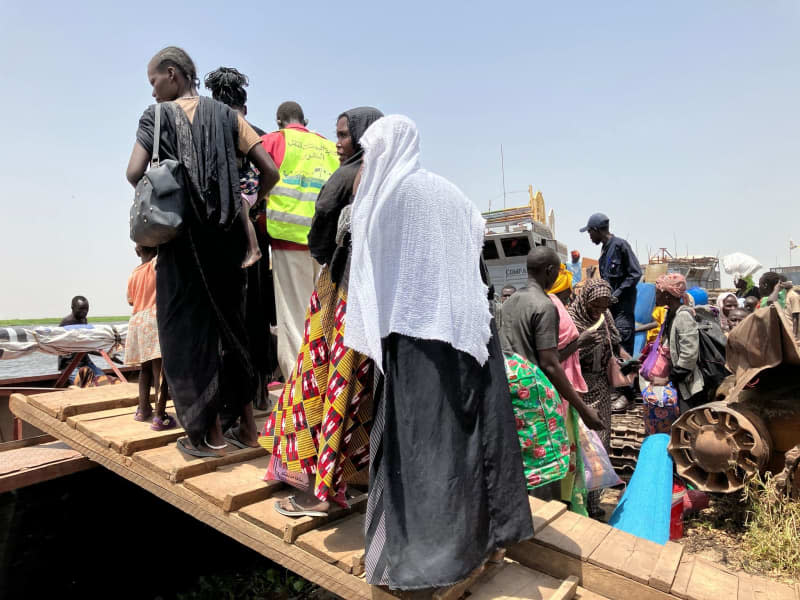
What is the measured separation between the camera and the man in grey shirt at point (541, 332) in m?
3.19

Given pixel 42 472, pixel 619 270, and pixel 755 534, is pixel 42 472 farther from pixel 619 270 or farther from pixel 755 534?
pixel 619 270

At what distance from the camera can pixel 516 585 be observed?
7.03 ft

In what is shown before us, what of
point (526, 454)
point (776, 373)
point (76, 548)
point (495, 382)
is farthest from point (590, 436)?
point (76, 548)

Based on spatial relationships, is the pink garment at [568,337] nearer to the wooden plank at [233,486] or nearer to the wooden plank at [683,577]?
the wooden plank at [683,577]

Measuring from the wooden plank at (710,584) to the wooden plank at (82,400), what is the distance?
3305 millimetres

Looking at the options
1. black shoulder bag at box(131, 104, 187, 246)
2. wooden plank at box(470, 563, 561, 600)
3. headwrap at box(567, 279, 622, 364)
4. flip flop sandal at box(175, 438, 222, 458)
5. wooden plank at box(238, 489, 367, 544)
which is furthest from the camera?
headwrap at box(567, 279, 622, 364)

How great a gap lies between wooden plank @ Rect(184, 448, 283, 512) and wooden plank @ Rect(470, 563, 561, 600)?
1.05 meters

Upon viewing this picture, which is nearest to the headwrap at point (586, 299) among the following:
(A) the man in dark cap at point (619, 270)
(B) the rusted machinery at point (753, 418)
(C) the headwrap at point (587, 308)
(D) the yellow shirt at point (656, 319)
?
(C) the headwrap at point (587, 308)

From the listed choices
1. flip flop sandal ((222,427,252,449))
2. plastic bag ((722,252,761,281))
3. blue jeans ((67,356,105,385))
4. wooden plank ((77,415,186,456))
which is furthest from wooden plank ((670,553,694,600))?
plastic bag ((722,252,761,281))

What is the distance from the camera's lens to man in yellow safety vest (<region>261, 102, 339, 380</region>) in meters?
3.71

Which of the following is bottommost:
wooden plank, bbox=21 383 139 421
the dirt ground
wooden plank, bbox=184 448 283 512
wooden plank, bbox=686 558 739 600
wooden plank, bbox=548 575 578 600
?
the dirt ground

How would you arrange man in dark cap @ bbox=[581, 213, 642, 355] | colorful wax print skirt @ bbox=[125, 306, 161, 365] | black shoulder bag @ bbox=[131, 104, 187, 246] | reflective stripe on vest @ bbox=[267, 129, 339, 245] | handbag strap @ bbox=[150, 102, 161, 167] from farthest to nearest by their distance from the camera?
1. man in dark cap @ bbox=[581, 213, 642, 355]
2. reflective stripe on vest @ bbox=[267, 129, 339, 245]
3. colorful wax print skirt @ bbox=[125, 306, 161, 365]
4. handbag strap @ bbox=[150, 102, 161, 167]
5. black shoulder bag @ bbox=[131, 104, 187, 246]

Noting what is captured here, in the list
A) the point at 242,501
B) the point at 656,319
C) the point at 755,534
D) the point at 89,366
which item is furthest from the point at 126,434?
the point at 656,319

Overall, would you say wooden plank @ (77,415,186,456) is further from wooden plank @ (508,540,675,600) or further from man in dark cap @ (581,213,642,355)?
man in dark cap @ (581,213,642,355)
